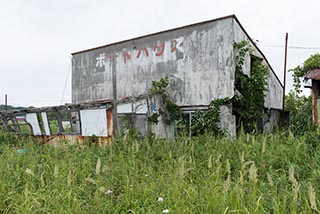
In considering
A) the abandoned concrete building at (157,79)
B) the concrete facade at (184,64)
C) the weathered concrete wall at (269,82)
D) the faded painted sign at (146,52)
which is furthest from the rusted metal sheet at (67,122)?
the weathered concrete wall at (269,82)

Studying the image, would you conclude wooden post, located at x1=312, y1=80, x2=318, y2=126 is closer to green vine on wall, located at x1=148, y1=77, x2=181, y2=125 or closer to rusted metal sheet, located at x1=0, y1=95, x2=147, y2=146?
green vine on wall, located at x1=148, y1=77, x2=181, y2=125

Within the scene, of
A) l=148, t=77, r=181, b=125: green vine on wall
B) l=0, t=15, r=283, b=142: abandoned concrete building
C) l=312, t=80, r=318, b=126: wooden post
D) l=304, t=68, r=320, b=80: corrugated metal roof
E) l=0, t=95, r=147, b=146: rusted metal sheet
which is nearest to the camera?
l=304, t=68, r=320, b=80: corrugated metal roof

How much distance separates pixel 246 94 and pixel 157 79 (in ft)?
12.0

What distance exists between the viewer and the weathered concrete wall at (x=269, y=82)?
1073 cm

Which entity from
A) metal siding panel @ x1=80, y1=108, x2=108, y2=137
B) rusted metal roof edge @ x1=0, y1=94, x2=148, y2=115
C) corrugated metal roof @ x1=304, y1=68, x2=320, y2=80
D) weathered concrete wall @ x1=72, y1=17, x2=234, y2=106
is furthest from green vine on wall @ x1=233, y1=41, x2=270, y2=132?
metal siding panel @ x1=80, y1=108, x2=108, y2=137

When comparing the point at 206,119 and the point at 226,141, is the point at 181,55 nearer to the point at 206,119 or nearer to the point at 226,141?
the point at 206,119

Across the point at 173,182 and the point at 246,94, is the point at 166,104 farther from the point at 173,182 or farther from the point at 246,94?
the point at 173,182

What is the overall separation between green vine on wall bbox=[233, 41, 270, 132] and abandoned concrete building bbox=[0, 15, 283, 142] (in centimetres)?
32

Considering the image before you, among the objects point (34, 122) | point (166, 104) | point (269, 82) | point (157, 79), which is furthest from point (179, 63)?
point (34, 122)

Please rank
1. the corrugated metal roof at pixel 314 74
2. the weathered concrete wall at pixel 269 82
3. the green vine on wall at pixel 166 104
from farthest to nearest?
the green vine on wall at pixel 166 104
the weathered concrete wall at pixel 269 82
the corrugated metal roof at pixel 314 74

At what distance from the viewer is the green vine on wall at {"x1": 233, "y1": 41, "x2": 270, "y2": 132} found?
10391mm

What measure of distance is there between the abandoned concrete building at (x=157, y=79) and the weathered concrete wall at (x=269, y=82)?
0.12 ft

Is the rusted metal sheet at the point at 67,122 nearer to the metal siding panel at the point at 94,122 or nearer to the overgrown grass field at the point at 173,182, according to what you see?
the metal siding panel at the point at 94,122

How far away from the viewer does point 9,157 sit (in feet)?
19.8
